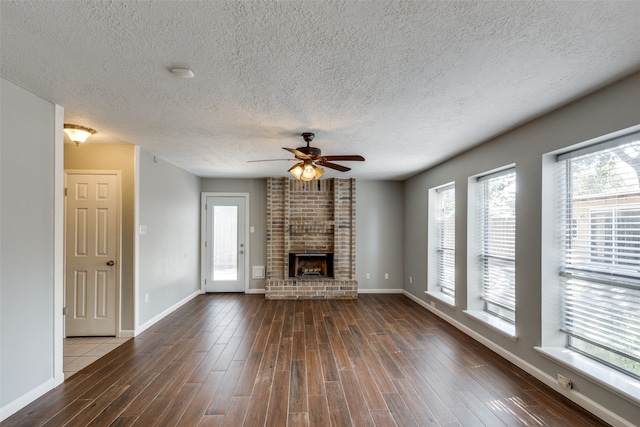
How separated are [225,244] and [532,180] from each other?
5343 mm

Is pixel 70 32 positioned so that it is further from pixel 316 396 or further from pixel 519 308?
pixel 519 308

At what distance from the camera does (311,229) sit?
6141 mm

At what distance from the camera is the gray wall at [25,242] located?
212 centimetres

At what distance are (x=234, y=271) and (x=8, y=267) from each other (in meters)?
4.14

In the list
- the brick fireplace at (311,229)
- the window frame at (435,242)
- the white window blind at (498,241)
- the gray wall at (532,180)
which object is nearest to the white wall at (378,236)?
the brick fireplace at (311,229)

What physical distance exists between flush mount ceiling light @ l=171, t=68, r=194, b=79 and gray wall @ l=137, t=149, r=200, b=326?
242 cm

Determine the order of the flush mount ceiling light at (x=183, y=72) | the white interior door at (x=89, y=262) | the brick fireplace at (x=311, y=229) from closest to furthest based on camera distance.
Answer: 1. the flush mount ceiling light at (x=183, y=72)
2. the white interior door at (x=89, y=262)
3. the brick fireplace at (x=311, y=229)

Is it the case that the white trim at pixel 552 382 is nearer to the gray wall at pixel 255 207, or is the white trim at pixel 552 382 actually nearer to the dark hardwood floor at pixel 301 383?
the dark hardwood floor at pixel 301 383

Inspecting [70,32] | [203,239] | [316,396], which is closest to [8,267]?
A: [70,32]

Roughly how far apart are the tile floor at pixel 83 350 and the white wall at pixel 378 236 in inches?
172

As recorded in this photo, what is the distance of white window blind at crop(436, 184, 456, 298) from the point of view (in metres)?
4.59

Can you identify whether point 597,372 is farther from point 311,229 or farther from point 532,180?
point 311,229


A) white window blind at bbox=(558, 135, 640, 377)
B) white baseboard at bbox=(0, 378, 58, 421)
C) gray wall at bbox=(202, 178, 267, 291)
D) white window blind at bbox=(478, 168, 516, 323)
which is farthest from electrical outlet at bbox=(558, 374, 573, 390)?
gray wall at bbox=(202, 178, 267, 291)

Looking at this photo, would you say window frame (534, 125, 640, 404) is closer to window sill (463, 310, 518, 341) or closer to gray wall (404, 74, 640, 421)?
A: gray wall (404, 74, 640, 421)
